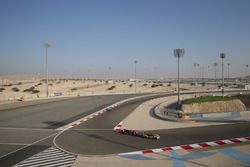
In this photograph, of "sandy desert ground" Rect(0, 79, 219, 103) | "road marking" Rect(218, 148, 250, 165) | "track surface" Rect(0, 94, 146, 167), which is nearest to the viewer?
"road marking" Rect(218, 148, 250, 165)

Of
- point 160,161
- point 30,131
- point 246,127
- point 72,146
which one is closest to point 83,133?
point 72,146

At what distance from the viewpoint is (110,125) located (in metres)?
21.9

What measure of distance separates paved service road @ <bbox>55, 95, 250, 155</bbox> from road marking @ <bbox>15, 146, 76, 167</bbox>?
0.80m

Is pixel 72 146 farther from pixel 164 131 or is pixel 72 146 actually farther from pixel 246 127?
pixel 246 127

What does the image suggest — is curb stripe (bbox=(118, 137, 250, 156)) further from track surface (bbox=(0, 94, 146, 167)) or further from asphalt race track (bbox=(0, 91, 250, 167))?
track surface (bbox=(0, 94, 146, 167))

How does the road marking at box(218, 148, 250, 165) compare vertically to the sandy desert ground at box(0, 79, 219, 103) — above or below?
below

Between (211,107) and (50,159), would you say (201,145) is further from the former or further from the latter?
(211,107)

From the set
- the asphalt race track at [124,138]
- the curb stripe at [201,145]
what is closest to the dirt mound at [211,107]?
the asphalt race track at [124,138]

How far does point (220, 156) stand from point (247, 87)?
7773 centimetres

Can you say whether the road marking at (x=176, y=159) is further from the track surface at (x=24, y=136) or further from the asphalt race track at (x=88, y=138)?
the track surface at (x=24, y=136)

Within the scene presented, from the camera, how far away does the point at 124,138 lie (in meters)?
16.6

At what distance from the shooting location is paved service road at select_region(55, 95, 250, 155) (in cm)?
1417

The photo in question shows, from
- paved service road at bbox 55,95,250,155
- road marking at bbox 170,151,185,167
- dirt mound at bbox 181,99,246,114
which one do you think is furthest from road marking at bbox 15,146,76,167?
dirt mound at bbox 181,99,246,114

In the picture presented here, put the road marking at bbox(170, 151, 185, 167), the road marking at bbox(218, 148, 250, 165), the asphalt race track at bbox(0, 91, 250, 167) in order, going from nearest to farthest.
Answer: the road marking at bbox(170, 151, 185, 167) < the road marking at bbox(218, 148, 250, 165) < the asphalt race track at bbox(0, 91, 250, 167)
